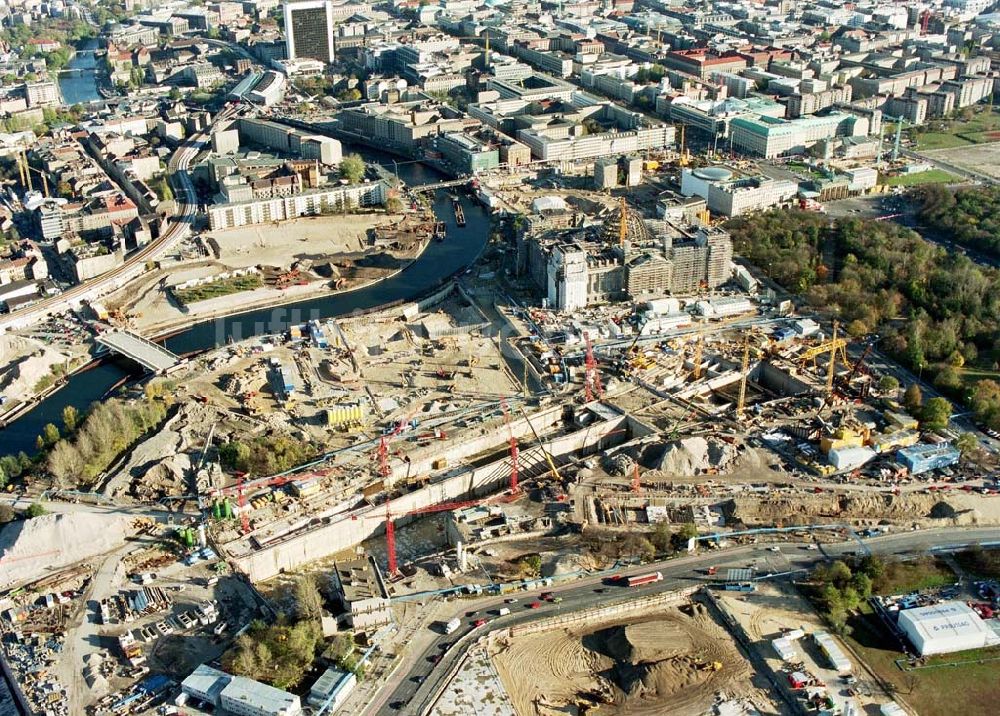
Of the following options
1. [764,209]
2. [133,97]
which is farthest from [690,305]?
[133,97]

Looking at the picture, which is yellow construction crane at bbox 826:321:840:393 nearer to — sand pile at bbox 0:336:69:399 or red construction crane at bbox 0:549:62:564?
red construction crane at bbox 0:549:62:564

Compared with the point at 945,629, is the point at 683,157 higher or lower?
higher

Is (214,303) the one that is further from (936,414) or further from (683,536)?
(936,414)

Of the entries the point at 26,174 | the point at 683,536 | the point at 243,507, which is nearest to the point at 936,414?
the point at 683,536

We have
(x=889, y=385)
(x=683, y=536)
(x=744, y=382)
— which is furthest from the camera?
(x=889, y=385)

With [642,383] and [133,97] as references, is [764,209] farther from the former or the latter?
[133,97]

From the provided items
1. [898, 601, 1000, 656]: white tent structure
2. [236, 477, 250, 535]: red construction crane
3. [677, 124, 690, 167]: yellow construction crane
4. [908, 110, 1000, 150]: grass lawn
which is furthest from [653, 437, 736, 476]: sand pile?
[908, 110, 1000, 150]: grass lawn
